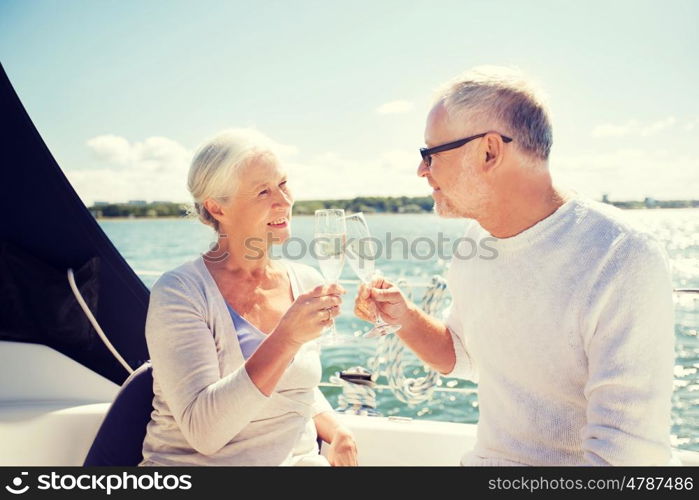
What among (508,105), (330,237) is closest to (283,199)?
(330,237)

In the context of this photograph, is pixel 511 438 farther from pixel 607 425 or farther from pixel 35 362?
pixel 35 362

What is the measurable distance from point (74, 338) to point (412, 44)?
28.2 metres

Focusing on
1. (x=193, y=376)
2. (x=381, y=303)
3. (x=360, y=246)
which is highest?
(x=360, y=246)

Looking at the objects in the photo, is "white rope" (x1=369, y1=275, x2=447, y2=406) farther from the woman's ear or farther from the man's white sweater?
the woman's ear

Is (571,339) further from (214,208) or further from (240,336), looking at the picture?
(214,208)

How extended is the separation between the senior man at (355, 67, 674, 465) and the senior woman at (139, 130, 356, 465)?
0.32 m

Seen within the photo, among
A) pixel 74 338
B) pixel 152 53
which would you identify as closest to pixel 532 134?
pixel 74 338

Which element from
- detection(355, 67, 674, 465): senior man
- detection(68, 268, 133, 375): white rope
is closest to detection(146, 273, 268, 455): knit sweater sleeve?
detection(355, 67, 674, 465): senior man

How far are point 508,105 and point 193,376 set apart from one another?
1.13m

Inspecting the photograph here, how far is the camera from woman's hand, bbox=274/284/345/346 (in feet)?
4.70

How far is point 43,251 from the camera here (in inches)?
108

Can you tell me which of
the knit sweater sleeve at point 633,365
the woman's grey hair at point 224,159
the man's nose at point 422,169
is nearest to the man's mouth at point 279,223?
the woman's grey hair at point 224,159

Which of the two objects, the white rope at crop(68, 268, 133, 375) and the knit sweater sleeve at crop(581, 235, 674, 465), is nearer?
the knit sweater sleeve at crop(581, 235, 674, 465)
